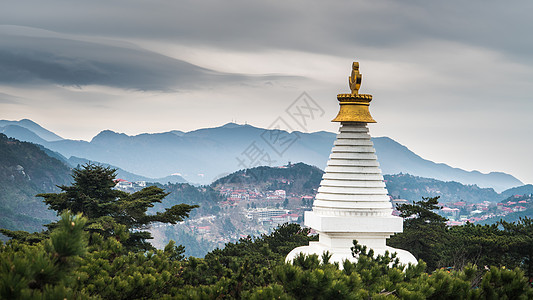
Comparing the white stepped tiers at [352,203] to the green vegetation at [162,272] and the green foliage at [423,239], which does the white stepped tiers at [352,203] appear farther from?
the green foliage at [423,239]

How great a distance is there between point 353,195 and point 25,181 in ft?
481

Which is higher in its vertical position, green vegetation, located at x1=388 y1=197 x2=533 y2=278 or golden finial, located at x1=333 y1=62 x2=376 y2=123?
golden finial, located at x1=333 y1=62 x2=376 y2=123

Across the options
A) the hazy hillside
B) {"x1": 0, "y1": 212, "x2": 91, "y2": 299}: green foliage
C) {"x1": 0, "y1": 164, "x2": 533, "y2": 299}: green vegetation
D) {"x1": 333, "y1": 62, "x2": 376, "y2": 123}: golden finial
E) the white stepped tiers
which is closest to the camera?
{"x1": 0, "y1": 212, "x2": 91, "y2": 299}: green foliage

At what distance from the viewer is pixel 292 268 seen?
8.39 metres

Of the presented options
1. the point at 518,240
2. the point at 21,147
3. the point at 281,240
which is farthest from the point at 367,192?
the point at 21,147

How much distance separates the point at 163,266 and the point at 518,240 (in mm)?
15595

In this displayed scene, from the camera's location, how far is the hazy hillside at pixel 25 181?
124 m

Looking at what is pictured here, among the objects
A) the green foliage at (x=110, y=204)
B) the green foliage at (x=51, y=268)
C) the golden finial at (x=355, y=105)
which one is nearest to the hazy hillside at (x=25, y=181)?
the green foliage at (x=110, y=204)

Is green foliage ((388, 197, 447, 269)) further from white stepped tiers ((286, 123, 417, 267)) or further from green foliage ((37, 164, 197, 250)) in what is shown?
green foliage ((37, 164, 197, 250))

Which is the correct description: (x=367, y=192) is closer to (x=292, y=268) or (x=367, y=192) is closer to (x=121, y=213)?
(x=292, y=268)

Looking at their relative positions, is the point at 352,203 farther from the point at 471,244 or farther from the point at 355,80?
the point at 471,244

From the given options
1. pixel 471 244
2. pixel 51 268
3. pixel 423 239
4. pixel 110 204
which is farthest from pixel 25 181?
pixel 51 268

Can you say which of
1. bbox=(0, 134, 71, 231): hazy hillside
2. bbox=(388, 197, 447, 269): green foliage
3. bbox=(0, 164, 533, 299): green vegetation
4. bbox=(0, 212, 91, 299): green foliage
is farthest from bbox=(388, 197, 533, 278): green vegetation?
bbox=(0, 134, 71, 231): hazy hillside

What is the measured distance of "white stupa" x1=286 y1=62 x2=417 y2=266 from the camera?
1582 cm
